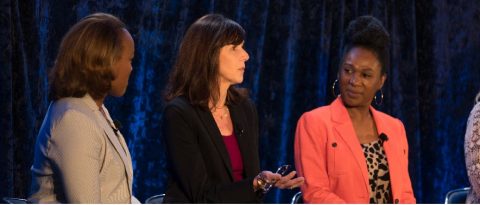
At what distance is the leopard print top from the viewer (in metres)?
4.38

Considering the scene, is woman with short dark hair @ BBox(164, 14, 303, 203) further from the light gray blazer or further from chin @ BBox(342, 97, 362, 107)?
chin @ BBox(342, 97, 362, 107)

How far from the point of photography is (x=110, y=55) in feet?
10.6

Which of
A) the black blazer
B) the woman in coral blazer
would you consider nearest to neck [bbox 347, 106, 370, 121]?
the woman in coral blazer

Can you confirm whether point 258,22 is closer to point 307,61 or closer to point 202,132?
point 307,61

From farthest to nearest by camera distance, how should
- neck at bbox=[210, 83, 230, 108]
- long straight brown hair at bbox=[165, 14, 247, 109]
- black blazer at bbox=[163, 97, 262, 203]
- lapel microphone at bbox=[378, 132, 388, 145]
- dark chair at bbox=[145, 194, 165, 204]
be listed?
lapel microphone at bbox=[378, 132, 388, 145], dark chair at bbox=[145, 194, 165, 204], neck at bbox=[210, 83, 230, 108], long straight brown hair at bbox=[165, 14, 247, 109], black blazer at bbox=[163, 97, 262, 203]

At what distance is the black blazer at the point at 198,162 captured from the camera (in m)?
3.71

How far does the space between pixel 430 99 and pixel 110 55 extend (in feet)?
10.6

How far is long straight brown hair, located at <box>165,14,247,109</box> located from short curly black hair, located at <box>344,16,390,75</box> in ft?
3.00

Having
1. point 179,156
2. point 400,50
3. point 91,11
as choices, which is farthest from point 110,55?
point 400,50

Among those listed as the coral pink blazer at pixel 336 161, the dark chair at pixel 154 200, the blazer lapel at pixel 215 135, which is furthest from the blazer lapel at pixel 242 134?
the dark chair at pixel 154 200

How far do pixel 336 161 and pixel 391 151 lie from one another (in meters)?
0.31

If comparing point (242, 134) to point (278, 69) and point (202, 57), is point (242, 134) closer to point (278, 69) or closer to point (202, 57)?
point (202, 57)

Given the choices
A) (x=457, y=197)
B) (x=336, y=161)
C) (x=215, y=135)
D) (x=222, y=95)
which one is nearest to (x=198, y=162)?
(x=215, y=135)

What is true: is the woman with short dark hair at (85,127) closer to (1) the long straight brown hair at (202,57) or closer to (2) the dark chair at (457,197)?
(1) the long straight brown hair at (202,57)
